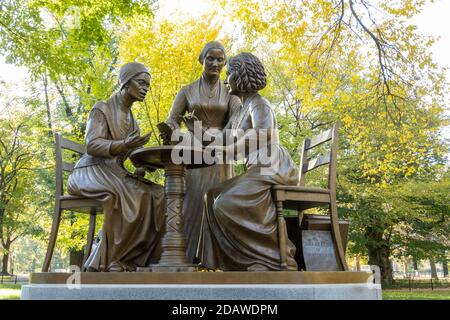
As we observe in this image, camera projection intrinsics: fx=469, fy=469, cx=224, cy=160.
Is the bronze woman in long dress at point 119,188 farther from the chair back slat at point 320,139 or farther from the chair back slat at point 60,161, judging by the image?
the chair back slat at point 320,139

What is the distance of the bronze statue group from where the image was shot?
160 inches

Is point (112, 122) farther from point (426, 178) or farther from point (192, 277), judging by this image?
Result: point (426, 178)

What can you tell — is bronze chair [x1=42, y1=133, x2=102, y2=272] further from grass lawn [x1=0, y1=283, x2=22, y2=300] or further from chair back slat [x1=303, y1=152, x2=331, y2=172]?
grass lawn [x1=0, y1=283, x2=22, y2=300]

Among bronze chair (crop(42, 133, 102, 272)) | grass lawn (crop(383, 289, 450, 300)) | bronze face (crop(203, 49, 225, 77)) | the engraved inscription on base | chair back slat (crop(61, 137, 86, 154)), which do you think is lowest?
grass lawn (crop(383, 289, 450, 300))

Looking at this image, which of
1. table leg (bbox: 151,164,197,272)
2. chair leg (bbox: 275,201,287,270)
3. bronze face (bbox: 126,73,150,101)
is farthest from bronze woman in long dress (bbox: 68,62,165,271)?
chair leg (bbox: 275,201,287,270)

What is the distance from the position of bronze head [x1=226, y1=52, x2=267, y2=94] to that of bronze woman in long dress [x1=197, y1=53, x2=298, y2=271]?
0.14 metres

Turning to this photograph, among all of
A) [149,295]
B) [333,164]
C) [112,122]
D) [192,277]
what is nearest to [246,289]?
[192,277]

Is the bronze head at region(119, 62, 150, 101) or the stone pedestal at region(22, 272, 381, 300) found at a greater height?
the bronze head at region(119, 62, 150, 101)

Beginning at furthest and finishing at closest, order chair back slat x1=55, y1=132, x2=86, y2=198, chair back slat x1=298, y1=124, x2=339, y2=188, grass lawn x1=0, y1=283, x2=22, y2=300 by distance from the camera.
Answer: grass lawn x1=0, y1=283, x2=22, y2=300 < chair back slat x1=55, y1=132, x2=86, y2=198 < chair back slat x1=298, y1=124, x2=339, y2=188

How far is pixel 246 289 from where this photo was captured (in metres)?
3.56

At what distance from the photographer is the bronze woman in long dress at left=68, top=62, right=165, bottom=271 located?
14.2 feet

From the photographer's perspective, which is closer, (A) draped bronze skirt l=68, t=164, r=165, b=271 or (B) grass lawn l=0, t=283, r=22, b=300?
(A) draped bronze skirt l=68, t=164, r=165, b=271

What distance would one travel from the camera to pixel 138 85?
190 inches

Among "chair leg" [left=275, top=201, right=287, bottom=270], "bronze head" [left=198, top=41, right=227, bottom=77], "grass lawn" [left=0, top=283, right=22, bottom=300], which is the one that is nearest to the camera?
"chair leg" [left=275, top=201, right=287, bottom=270]
